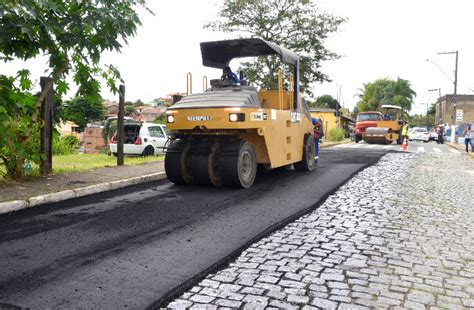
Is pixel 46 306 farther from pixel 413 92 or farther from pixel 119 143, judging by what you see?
pixel 413 92

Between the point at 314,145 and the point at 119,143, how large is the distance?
17.2 feet

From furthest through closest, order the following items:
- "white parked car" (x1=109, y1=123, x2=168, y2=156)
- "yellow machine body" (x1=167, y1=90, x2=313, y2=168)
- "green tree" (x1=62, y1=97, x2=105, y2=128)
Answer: "green tree" (x1=62, y1=97, x2=105, y2=128) → "white parked car" (x1=109, y1=123, x2=168, y2=156) → "yellow machine body" (x1=167, y1=90, x2=313, y2=168)

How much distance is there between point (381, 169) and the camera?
12352mm

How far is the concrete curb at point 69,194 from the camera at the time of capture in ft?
20.6

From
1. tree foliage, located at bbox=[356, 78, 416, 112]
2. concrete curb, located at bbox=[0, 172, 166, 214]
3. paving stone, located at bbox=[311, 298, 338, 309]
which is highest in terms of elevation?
tree foliage, located at bbox=[356, 78, 416, 112]

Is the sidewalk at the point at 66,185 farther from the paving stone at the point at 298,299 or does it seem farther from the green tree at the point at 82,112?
the green tree at the point at 82,112

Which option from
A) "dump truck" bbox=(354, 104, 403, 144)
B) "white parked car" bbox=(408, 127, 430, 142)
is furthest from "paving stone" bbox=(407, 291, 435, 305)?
"white parked car" bbox=(408, 127, 430, 142)

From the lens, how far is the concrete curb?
629cm

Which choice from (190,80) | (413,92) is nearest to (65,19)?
(190,80)

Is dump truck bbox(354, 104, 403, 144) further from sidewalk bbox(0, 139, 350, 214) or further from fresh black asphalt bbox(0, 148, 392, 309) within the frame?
fresh black asphalt bbox(0, 148, 392, 309)

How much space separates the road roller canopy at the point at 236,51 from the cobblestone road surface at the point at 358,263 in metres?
3.94

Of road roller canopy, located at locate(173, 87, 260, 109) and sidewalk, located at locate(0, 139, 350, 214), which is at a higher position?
road roller canopy, located at locate(173, 87, 260, 109)

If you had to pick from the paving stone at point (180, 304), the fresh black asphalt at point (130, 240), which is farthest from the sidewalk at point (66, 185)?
the paving stone at point (180, 304)

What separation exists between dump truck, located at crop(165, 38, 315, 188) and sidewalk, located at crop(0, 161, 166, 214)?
117cm
